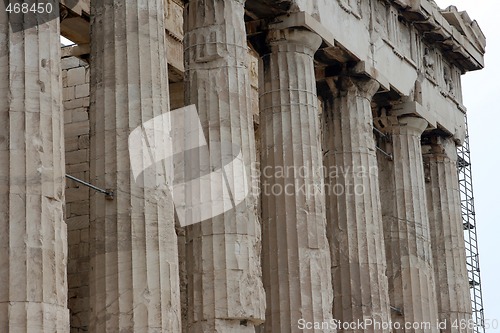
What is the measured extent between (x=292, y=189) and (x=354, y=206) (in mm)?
3559

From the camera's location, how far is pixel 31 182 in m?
20.4

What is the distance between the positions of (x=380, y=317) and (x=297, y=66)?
616 centimetres

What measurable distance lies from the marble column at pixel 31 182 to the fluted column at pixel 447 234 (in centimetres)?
1769

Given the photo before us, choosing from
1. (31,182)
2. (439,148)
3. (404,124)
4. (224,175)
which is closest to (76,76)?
(224,175)

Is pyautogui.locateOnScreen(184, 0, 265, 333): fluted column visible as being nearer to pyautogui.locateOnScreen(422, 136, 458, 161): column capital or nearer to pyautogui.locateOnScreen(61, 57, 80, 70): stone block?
pyautogui.locateOnScreen(61, 57, 80, 70): stone block

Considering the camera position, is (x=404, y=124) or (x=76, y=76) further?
(x=404, y=124)

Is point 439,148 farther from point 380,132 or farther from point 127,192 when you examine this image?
point 127,192

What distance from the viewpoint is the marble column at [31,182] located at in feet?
65.3

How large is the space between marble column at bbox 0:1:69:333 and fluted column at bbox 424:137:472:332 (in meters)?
17.7

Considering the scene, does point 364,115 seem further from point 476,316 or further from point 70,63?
point 476,316

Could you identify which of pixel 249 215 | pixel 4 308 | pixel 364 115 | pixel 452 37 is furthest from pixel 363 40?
pixel 4 308

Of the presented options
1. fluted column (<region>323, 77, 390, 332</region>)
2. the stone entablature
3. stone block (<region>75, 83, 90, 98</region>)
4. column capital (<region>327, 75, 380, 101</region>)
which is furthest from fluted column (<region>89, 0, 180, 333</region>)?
fluted column (<region>323, 77, 390, 332</region>)

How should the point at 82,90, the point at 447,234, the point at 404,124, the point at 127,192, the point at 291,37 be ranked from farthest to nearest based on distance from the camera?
1. the point at 447,234
2. the point at 404,124
3. the point at 82,90
4. the point at 291,37
5. the point at 127,192

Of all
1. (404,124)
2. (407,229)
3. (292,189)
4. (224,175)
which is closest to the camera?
(224,175)
